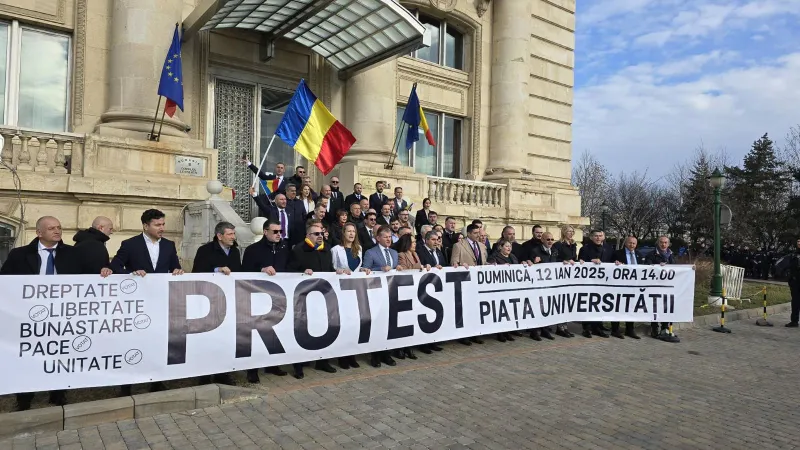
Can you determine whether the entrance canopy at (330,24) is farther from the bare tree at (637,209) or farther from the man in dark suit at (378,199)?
the bare tree at (637,209)

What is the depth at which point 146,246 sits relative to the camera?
248 inches

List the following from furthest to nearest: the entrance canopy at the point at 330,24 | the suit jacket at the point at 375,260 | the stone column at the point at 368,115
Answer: the stone column at the point at 368,115 → the entrance canopy at the point at 330,24 → the suit jacket at the point at 375,260

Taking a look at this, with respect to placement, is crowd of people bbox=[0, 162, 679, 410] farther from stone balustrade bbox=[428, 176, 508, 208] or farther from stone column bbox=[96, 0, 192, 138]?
stone balustrade bbox=[428, 176, 508, 208]

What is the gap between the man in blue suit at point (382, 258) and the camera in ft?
25.5

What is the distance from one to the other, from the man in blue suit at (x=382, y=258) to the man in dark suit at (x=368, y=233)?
4.28 ft

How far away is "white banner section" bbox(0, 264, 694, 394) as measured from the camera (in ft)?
17.0

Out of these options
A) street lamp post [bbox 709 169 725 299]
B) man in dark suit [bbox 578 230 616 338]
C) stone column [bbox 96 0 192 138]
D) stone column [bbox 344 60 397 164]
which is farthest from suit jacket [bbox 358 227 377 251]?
street lamp post [bbox 709 169 725 299]

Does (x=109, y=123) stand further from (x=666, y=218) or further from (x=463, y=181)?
(x=666, y=218)

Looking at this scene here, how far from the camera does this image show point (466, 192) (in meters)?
17.0

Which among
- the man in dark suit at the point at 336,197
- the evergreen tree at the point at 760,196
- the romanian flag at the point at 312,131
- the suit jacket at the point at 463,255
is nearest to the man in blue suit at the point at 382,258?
the suit jacket at the point at 463,255

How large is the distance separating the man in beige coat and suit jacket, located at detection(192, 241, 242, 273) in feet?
11.2

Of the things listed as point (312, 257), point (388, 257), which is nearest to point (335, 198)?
point (388, 257)

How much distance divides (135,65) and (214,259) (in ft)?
21.9

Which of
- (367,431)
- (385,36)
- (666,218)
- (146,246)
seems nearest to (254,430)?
(367,431)
